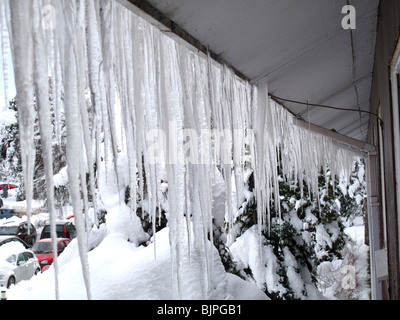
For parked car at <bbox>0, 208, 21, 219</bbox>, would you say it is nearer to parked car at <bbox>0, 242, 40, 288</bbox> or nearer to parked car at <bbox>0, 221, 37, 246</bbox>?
parked car at <bbox>0, 221, 37, 246</bbox>

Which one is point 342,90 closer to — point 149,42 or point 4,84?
point 149,42

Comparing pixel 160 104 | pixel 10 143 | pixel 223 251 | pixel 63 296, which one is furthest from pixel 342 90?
pixel 10 143

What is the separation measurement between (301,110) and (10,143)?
5828 millimetres

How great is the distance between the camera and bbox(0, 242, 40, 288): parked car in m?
8.62

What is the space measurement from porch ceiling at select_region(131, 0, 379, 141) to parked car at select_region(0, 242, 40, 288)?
789 cm

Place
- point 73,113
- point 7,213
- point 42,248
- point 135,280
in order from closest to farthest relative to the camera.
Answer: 1. point 73,113
2. point 135,280
3. point 42,248
4. point 7,213

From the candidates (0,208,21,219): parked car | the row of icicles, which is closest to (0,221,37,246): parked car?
(0,208,21,219): parked car

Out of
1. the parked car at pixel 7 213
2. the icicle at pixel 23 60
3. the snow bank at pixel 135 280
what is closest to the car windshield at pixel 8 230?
the parked car at pixel 7 213

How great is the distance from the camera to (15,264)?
9039 mm

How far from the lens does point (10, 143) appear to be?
7.29m

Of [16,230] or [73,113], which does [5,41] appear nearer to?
[73,113]

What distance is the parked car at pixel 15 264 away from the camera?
862 cm

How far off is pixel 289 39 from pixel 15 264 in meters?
9.09

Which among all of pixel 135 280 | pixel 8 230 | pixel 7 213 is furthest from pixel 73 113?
A: pixel 7 213
